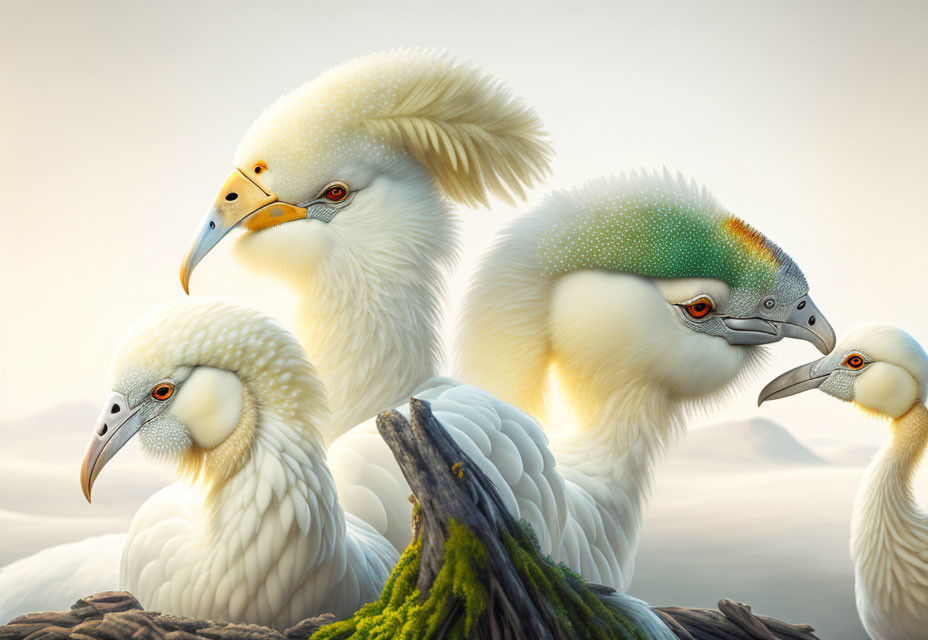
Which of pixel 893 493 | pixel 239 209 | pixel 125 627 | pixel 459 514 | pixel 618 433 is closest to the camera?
pixel 459 514

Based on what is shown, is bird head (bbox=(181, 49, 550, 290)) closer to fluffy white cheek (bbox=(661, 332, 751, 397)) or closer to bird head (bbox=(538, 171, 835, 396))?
bird head (bbox=(538, 171, 835, 396))

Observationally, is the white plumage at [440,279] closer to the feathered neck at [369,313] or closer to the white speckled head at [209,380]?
the feathered neck at [369,313]

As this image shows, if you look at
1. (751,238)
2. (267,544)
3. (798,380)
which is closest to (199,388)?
(267,544)

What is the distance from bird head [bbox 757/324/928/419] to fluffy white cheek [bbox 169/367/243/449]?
2.72 ft

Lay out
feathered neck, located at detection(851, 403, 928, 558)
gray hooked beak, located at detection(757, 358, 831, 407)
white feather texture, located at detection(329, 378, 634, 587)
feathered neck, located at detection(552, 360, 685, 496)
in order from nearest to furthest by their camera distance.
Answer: white feather texture, located at detection(329, 378, 634, 587) → feathered neck, located at detection(552, 360, 685, 496) → feathered neck, located at detection(851, 403, 928, 558) → gray hooked beak, located at detection(757, 358, 831, 407)

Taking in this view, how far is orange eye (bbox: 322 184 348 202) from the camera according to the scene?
1.10 meters

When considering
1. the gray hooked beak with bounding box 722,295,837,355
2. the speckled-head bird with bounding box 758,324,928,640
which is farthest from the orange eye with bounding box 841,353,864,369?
the gray hooked beak with bounding box 722,295,837,355

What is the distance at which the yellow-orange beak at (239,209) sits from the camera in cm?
108

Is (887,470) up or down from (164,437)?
down

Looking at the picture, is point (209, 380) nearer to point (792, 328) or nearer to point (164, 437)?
point (164, 437)

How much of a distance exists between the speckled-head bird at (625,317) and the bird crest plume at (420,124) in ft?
0.25

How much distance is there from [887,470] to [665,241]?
1.65ft

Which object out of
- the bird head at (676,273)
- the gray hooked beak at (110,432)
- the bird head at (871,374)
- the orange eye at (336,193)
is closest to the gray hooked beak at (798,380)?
the bird head at (871,374)

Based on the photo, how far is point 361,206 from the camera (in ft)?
3.67
